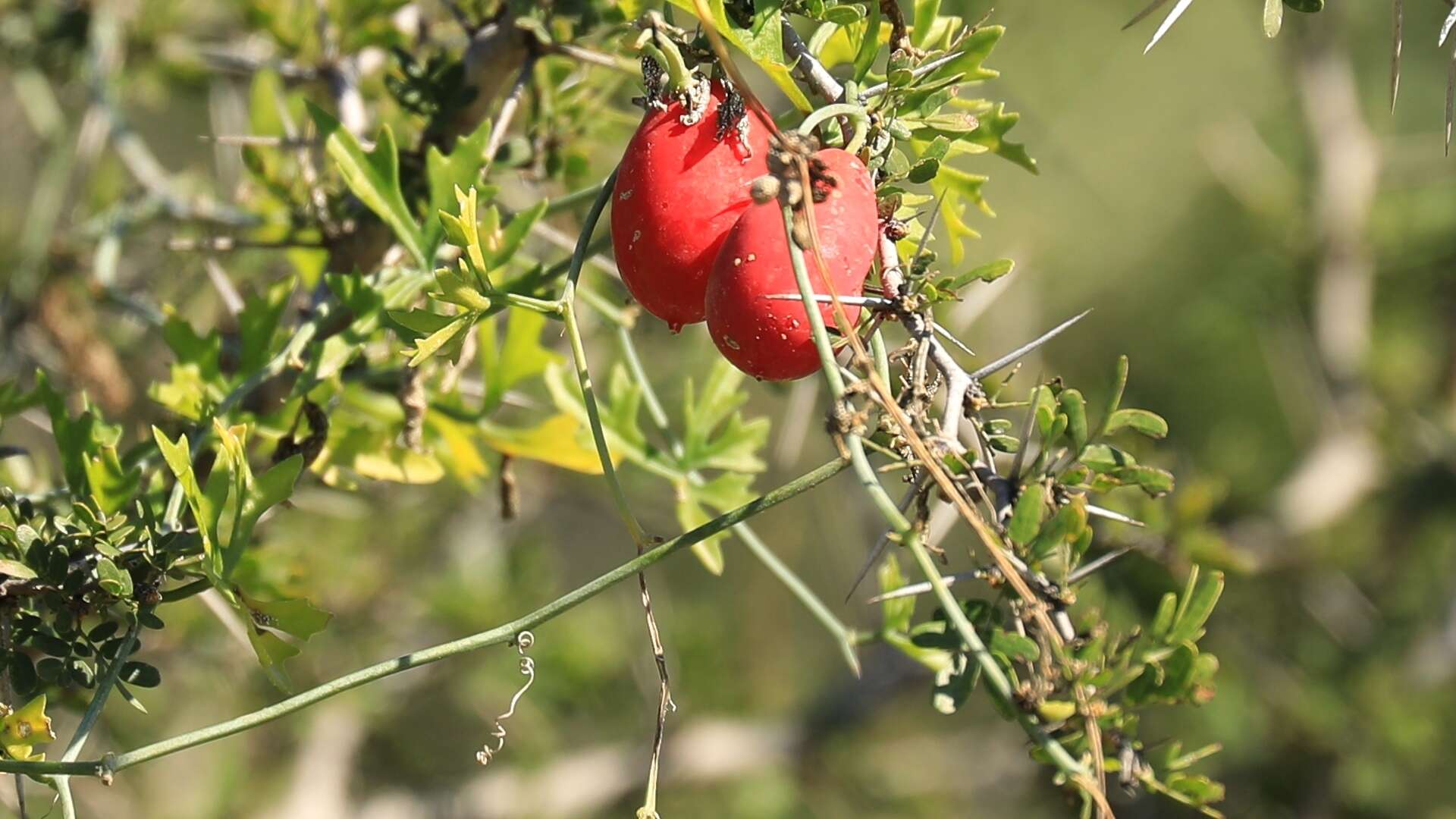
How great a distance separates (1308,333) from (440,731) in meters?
2.07

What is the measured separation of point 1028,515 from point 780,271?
0.55ft

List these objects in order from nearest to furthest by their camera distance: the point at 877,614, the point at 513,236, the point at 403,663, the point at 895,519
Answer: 1. the point at 895,519
2. the point at 403,663
3. the point at 513,236
4. the point at 877,614

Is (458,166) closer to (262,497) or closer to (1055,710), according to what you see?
(262,497)

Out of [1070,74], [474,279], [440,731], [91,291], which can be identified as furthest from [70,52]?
[1070,74]

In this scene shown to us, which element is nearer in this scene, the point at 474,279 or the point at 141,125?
the point at 474,279

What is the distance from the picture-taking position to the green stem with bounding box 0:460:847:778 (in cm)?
59

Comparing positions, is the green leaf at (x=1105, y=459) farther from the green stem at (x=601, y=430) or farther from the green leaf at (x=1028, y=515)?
the green stem at (x=601, y=430)

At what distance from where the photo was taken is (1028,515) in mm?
566

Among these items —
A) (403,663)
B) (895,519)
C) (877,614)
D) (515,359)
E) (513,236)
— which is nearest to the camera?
(895,519)

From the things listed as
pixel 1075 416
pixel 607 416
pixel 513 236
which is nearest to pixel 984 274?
pixel 1075 416

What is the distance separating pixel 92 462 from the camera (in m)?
0.73

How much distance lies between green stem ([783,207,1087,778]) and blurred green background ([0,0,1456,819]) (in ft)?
2.71

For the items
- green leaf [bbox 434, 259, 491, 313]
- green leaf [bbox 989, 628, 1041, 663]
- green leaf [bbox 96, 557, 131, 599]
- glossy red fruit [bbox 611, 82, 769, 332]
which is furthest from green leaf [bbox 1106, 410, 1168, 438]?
green leaf [bbox 96, 557, 131, 599]

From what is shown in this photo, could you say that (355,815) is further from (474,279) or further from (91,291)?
(474,279)
